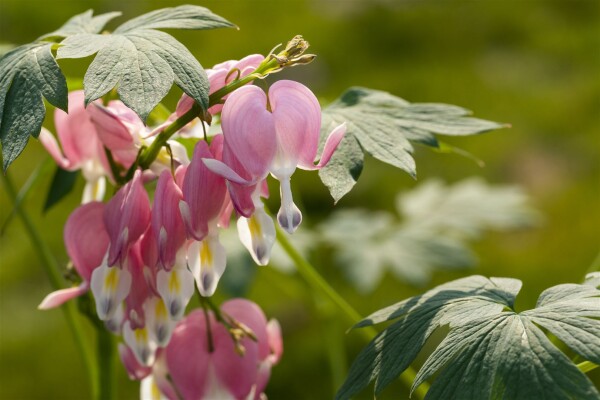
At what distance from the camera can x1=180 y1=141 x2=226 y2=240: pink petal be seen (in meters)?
0.93

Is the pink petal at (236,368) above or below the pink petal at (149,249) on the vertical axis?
below

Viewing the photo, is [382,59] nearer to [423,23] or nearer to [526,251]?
[423,23]

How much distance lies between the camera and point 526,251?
3182 millimetres

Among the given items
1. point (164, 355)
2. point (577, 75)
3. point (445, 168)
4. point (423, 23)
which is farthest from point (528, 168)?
point (164, 355)

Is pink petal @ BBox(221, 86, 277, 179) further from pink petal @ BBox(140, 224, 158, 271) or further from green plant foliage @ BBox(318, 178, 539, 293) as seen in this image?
green plant foliage @ BBox(318, 178, 539, 293)

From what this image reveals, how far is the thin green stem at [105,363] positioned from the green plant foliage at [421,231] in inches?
33.6

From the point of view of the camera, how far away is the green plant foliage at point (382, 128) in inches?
38.8

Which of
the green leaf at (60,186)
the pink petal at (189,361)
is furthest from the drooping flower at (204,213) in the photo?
the green leaf at (60,186)

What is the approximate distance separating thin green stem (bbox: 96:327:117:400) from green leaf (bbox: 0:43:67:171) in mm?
333

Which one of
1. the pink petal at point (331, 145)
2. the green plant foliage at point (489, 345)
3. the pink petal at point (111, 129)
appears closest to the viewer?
the green plant foliage at point (489, 345)

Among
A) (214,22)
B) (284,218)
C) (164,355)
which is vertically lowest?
(164,355)

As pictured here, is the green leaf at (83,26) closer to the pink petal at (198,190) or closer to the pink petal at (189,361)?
the pink petal at (198,190)

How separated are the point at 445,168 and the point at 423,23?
4.23 feet

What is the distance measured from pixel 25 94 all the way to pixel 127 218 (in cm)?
17
